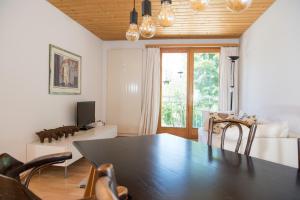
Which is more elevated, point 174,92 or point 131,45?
point 131,45

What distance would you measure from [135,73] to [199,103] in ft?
6.10

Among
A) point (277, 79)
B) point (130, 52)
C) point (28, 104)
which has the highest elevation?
point (130, 52)

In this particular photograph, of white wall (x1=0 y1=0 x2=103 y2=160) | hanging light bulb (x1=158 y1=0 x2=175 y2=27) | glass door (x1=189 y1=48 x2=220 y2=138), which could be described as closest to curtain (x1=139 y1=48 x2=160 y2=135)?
glass door (x1=189 y1=48 x2=220 y2=138)

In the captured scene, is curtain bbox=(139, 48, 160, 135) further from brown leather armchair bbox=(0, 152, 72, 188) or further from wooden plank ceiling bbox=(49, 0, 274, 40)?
brown leather armchair bbox=(0, 152, 72, 188)

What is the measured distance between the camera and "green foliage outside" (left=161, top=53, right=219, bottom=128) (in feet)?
18.3

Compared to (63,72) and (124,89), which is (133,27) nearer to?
(63,72)

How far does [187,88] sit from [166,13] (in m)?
4.01

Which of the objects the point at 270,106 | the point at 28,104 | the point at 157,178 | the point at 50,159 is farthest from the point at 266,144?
the point at 28,104

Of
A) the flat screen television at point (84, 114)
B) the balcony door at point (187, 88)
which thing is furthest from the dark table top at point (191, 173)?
the balcony door at point (187, 88)

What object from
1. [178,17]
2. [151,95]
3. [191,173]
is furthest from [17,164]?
[151,95]

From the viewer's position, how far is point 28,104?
9.99 ft

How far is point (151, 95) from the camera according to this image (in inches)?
222

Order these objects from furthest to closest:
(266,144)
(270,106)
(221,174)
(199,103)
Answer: (199,103) < (270,106) < (266,144) < (221,174)

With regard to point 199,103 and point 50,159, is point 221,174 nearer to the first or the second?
point 50,159
